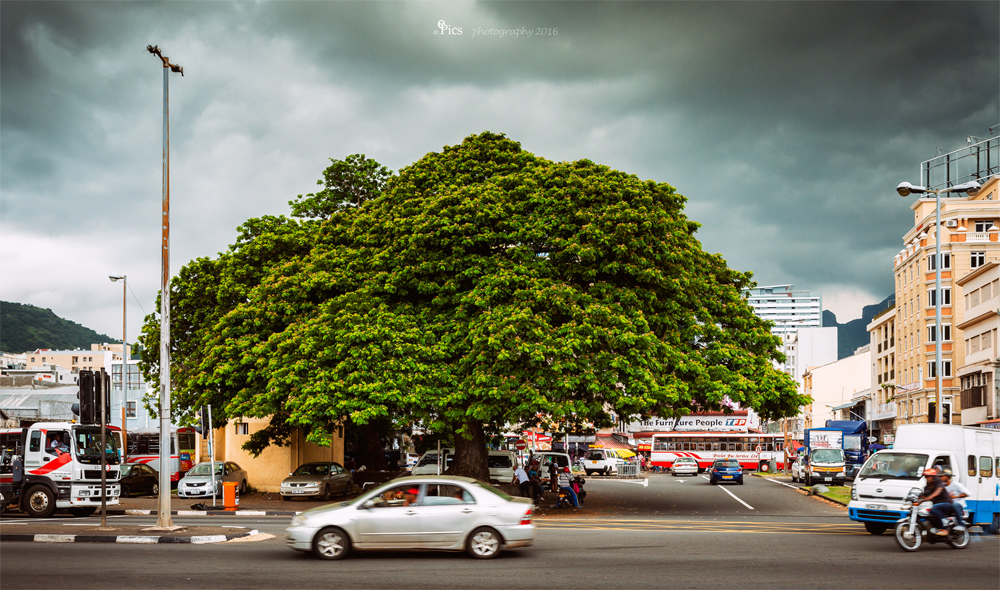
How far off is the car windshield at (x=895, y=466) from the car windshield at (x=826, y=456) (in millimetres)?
26389

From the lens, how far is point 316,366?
2712 centimetres

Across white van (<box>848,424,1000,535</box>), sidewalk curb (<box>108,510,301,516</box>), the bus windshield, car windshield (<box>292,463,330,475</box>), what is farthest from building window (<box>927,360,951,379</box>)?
the bus windshield

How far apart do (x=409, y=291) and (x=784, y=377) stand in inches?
464

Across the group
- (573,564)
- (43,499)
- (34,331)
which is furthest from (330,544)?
(34,331)

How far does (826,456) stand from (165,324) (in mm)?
36488

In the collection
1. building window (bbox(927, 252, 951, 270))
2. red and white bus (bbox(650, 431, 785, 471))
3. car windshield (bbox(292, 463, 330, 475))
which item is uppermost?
building window (bbox(927, 252, 951, 270))

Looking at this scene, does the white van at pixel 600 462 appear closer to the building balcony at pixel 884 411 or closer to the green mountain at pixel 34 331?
the building balcony at pixel 884 411

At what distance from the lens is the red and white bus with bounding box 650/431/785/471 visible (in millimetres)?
67062

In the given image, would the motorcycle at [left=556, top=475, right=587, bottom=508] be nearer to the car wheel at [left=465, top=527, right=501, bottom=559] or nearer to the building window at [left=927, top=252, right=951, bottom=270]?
the car wheel at [left=465, top=527, right=501, bottom=559]

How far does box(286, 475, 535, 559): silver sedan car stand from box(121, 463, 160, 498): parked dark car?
26.0m

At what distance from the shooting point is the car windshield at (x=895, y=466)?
2006 centimetres

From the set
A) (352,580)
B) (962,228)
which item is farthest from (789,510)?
(962,228)

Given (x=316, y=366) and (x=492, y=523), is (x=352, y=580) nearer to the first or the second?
(x=492, y=523)

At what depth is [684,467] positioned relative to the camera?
65.7 m
